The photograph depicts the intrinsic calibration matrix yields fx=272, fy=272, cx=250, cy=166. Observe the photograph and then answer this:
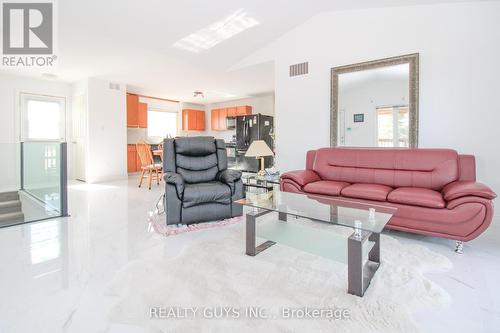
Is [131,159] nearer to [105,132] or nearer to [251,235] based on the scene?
[105,132]

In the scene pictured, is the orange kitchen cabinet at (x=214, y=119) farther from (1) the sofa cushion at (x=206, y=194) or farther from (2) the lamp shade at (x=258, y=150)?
(1) the sofa cushion at (x=206, y=194)

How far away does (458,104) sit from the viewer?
3.09m

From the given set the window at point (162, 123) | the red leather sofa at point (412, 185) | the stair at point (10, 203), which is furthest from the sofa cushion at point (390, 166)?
the window at point (162, 123)

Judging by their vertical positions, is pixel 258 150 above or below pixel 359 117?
below

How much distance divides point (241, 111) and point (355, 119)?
466 cm

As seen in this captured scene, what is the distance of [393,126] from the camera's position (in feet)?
11.6

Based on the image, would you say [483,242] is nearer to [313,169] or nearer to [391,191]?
[391,191]

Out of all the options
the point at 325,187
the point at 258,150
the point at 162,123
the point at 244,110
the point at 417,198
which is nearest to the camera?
the point at 417,198

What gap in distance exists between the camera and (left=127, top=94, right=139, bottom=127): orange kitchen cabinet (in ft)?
22.6

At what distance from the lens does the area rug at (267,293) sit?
140 cm

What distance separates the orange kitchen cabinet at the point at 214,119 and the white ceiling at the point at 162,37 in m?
2.48

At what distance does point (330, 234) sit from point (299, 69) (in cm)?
293

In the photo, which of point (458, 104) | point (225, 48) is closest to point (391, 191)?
point (458, 104)

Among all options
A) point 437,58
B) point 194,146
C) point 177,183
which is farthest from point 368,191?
point 194,146
